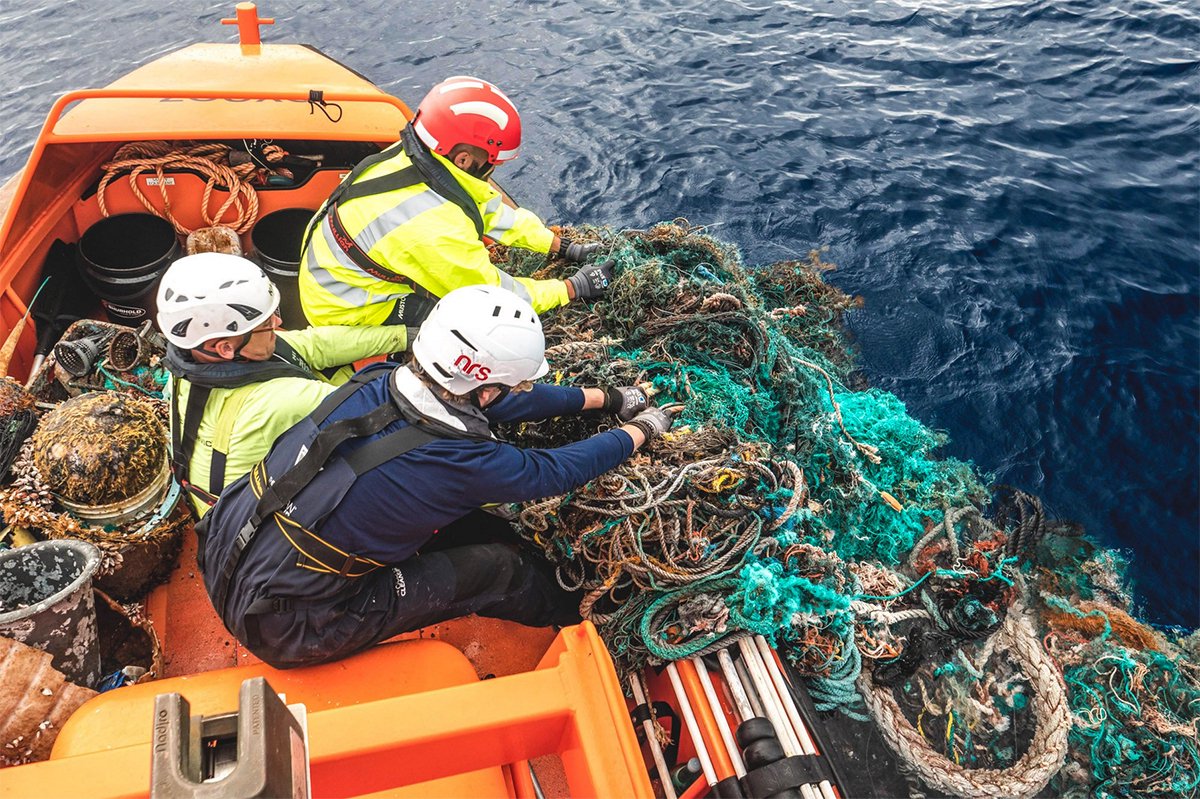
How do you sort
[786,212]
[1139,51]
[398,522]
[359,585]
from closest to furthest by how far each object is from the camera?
[398,522]
[359,585]
[786,212]
[1139,51]

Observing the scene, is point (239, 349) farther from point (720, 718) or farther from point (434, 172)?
point (720, 718)

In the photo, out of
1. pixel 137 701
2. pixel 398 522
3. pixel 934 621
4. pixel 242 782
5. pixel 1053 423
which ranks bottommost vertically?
pixel 1053 423

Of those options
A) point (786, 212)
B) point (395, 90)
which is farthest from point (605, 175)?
point (395, 90)

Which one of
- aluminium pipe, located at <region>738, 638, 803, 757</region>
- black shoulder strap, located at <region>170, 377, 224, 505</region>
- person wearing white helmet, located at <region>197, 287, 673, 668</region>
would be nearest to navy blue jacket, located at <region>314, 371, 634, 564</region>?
person wearing white helmet, located at <region>197, 287, 673, 668</region>

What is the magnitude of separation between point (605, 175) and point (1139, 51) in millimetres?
7215

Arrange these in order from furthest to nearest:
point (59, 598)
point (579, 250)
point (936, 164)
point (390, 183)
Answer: point (936, 164), point (579, 250), point (390, 183), point (59, 598)

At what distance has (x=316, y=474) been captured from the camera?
8.09ft

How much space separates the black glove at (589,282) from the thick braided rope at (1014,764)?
2.59 meters

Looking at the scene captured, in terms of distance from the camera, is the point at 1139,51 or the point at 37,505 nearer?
the point at 37,505

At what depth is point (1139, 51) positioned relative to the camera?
917 cm

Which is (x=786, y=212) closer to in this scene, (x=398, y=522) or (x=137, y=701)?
(x=398, y=522)

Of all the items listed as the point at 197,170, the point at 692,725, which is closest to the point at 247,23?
the point at 197,170

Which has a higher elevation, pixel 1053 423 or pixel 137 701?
pixel 137 701

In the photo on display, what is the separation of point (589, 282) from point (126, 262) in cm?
334
